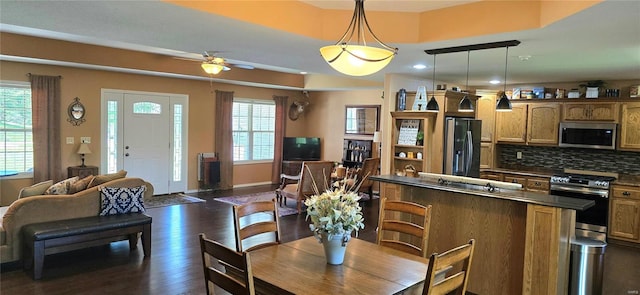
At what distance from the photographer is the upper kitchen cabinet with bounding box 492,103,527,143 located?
273 inches

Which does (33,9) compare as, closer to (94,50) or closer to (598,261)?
(94,50)

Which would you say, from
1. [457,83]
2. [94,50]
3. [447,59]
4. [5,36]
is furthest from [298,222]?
[5,36]

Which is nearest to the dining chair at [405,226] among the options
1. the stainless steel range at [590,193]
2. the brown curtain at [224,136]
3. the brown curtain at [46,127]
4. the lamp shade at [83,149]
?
the stainless steel range at [590,193]

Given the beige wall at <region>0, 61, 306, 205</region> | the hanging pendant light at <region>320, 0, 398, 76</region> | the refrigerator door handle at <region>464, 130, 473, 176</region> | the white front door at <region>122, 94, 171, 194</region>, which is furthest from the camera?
the white front door at <region>122, 94, 171, 194</region>

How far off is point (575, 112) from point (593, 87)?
45 cm

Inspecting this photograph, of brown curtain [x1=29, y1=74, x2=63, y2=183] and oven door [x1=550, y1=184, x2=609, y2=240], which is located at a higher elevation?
brown curtain [x1=29, y1=74, x2=63, y2=183]

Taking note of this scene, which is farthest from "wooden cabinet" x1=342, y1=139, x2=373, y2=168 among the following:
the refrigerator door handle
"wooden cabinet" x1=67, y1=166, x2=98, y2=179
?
"wooden cabinet" x1=67, y1=166, x2=98, y2=179

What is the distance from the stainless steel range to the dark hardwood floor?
0.36m

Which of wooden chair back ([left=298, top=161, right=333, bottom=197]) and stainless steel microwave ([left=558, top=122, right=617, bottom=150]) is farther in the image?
wooden chair back ([left=298, top=161, right=333, bottom=197])

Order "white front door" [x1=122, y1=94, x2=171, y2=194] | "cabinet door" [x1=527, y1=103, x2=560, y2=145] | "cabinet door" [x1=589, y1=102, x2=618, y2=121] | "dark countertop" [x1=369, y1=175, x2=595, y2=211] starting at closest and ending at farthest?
"dark countertop" [x1=369, y1=175, x2=595, y2=211]
"cabinet door" [x1=589, y1=102, x2=618, y2=121]
"cabinet door" [x1=527, y1=103, x2=560, y2=145]
"white front door" [x1=122, y1=94, x2=171, y2=194]

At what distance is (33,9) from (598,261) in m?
5.03

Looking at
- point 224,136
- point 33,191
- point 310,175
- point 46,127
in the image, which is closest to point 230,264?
point 33,191

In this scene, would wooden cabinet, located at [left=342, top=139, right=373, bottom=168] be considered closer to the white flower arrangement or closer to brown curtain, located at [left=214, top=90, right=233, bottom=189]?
brown curtain, located at [left=214, top=90, right=233, bottom=189]

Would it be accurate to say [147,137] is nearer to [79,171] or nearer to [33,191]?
[79,171]
